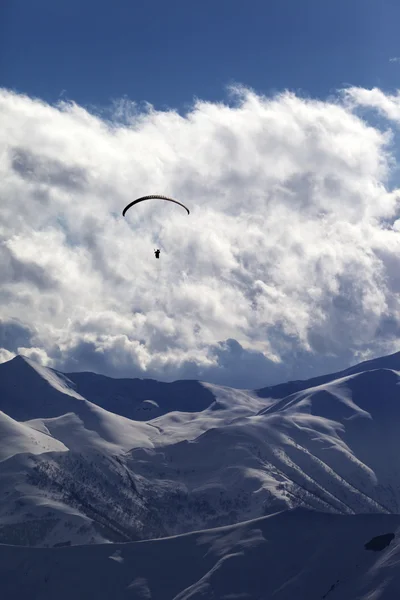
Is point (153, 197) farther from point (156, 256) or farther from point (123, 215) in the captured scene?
point (156, 256)

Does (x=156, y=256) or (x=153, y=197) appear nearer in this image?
(x=153, y=197)

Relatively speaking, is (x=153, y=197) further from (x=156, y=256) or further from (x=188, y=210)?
(x=156, y=256)

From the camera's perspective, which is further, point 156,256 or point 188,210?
point 156,256

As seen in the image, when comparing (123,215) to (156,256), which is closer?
(123,215)

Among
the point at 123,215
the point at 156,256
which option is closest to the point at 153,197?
the point at 123,215
